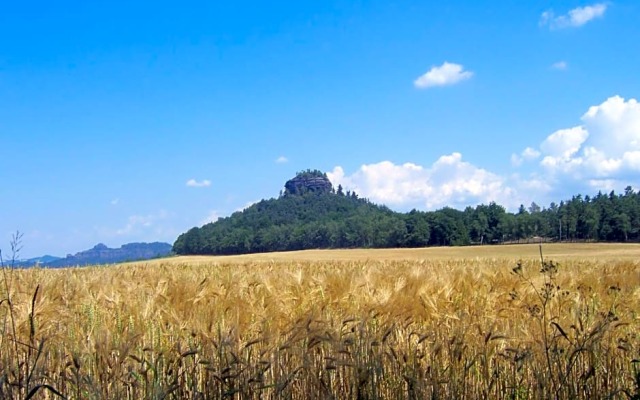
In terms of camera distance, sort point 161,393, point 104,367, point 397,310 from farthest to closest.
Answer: point 397,310
point 104,367
point 161,393

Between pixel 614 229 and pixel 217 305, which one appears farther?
pixel 614 229

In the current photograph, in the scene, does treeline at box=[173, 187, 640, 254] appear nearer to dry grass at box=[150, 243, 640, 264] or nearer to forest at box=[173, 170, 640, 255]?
forest at box=[173, 170, 640, 255]

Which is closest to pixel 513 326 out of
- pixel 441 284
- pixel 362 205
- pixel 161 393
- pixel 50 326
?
pixel 441 284

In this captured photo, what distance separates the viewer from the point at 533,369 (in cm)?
306

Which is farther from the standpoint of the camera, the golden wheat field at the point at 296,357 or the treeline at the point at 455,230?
the treeline at the point at 455,230

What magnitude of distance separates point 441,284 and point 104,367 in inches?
162

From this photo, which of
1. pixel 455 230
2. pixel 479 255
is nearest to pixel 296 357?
pixel 479 255

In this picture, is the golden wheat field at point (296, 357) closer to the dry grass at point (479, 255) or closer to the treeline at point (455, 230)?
the dry grass at point (479, 255)

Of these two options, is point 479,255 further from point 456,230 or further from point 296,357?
point 296,357

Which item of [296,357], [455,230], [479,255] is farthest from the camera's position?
[455,230]

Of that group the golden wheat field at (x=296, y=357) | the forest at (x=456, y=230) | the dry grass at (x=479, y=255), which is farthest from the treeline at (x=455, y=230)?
the golden wheat field at (x=296, y=357)

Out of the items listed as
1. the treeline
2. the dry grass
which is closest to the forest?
the treeline

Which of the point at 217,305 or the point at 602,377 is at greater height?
the point at 217,305

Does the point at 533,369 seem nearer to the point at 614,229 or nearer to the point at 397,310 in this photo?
the point at 397,310
